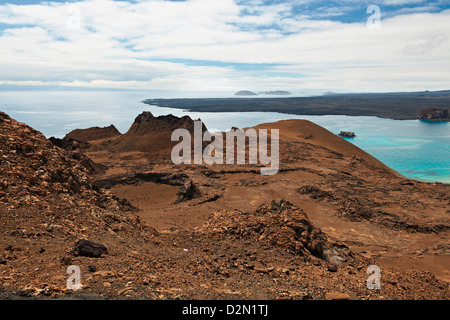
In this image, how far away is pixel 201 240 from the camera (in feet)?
25.3

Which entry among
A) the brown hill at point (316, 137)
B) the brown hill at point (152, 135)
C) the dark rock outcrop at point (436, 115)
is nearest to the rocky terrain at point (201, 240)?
the brown hill at point (152, 135)

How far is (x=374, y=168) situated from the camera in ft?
74.7

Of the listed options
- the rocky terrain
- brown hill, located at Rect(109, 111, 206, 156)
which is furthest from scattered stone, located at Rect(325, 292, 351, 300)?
brown hill, located at Rect(109, 111, 206, 156)

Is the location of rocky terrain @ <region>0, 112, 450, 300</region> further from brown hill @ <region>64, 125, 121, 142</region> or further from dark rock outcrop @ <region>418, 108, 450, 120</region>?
dark rock outcrop @ <region>418, 108, 450, 120</region>

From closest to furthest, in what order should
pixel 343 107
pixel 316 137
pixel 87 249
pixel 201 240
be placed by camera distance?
1. pixel 87 249
2. pixel 201 240
3. pixel 316 137
4. pixel 343 107

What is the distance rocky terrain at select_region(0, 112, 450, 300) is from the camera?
464 cm

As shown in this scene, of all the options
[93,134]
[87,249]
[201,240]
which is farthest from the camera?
[93,134]

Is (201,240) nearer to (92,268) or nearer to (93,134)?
(92,268)

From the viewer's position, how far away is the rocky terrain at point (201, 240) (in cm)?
464

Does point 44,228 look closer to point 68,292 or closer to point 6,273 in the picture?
point 6,273

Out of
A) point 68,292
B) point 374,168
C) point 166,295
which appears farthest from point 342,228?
A: point 374,168

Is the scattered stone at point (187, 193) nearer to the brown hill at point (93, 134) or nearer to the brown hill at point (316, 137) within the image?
the brown hill at point (316, 137)

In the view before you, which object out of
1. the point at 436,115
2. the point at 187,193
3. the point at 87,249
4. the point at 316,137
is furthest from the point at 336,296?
the point at 436,115

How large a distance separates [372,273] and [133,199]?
1272 centimetres
